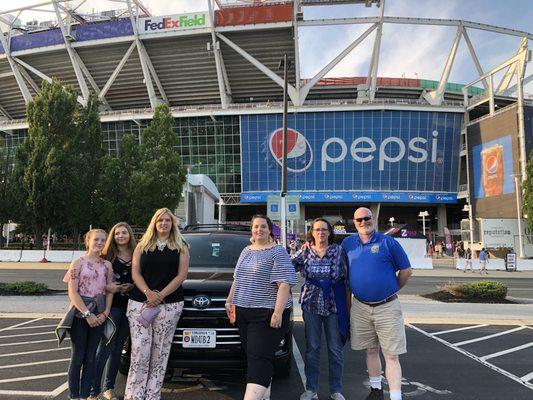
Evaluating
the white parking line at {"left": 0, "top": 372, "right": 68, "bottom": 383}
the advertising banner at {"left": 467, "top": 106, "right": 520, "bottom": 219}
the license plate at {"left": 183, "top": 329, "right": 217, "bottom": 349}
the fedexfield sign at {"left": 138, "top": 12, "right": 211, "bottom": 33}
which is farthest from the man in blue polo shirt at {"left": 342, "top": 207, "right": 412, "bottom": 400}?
the fedexfield sign at {"left": 138, "top": 12, "right": 211, "bottom": 33}

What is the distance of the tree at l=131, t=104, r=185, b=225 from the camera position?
32094 millimetres

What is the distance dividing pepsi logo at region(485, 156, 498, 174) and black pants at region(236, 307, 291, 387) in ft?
182

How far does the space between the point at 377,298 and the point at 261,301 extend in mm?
1164

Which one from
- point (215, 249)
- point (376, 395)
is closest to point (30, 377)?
point (215, 249)

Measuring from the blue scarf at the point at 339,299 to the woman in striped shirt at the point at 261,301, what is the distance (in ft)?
2.33

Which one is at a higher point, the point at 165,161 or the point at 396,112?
the point at 396,112

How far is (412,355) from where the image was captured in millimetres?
6453

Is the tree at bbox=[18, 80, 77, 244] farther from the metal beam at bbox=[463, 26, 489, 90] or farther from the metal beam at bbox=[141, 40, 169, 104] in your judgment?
the metal beam at bbox=[463, 26, 489, 90]

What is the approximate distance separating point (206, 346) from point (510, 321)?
7.19 metres

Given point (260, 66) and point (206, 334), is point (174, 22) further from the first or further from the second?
point (206, 334)

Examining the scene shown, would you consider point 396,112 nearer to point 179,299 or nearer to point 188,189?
point 188,189

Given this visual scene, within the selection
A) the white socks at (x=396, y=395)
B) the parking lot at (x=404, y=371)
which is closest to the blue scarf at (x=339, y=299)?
the white socks at (x=396, y=395)

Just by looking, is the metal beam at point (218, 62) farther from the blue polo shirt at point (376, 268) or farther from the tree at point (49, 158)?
the blue polo shirt at point (376, 268)

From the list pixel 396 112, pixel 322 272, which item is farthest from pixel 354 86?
pixel 322 272
